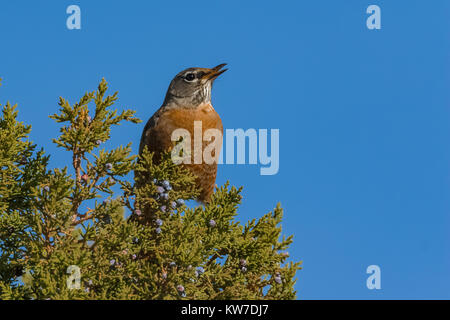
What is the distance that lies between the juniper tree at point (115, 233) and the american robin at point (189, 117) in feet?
2.87

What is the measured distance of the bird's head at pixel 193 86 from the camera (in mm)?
7668

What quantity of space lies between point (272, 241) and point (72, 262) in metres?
2.06

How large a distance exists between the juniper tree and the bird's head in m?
2.09

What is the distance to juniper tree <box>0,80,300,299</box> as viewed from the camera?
4.81 metres

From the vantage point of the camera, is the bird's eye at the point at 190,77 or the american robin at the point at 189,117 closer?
the american robin at the point at 189,117

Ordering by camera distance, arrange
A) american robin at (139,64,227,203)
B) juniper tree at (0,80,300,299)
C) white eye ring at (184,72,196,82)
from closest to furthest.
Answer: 1. juniper tree at (0,80,300,299)
2. american robin at (139,64,227,203)
3. white eye ring at (184,72,196,82)

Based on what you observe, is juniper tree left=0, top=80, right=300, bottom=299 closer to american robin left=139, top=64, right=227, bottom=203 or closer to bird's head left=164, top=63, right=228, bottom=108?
american robin left=139, top=64, right=227, bottom=203

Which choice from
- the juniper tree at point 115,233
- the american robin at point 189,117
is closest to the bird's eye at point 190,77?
the american robin at point 189,117

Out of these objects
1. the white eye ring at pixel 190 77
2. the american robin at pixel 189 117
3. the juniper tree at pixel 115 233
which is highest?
the white eye ring at pixel 190 77

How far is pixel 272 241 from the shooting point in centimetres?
564

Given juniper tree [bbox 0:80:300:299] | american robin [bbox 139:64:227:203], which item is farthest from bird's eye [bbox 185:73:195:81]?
juniper tree [bbox 0:80:300:299]

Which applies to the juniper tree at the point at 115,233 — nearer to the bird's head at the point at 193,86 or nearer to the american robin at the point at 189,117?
the american robin at the point at 189,117
